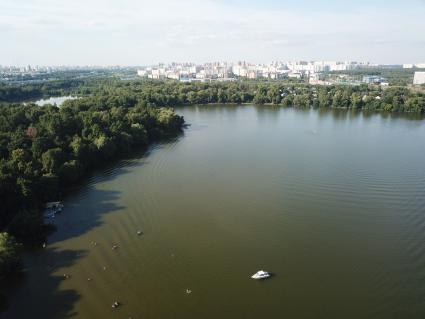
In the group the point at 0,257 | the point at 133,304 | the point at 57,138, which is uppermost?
the point at 57,138

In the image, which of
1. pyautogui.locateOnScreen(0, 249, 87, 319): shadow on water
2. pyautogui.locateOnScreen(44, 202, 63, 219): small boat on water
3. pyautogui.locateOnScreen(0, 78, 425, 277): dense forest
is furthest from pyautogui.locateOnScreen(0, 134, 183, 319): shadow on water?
pyautogui.locateOnScreen(0, 78, 425, 277): dense forest

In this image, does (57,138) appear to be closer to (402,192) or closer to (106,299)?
(106,299)

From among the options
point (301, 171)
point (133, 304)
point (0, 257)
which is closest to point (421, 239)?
point (301, 171)

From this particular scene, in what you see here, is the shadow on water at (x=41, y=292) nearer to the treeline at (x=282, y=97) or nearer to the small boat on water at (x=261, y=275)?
the small boat on water at (x=261, y=275)

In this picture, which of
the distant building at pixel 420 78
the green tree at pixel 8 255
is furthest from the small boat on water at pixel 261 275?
the distant building at pixel 420 78

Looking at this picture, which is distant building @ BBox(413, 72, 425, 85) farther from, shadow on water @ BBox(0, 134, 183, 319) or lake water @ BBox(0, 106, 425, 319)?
shadow on water @ BBox(0, 134, 183, 319)
